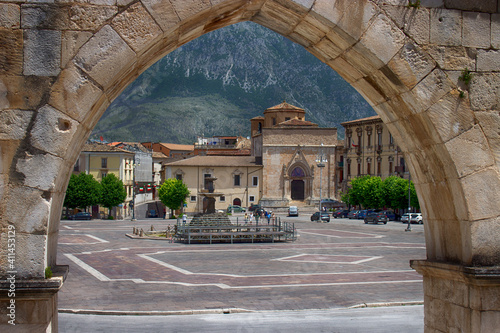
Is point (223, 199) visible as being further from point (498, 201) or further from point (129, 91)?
point (129, 91)

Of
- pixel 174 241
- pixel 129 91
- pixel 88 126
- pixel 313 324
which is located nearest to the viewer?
pixel 88 126

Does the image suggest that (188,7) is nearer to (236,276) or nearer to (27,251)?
(27,251)

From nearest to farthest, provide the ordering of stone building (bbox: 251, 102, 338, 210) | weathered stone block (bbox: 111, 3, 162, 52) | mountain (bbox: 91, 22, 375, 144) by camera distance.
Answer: weathered stone block (bbox: 111, 3, 162, 52), stone building (bbox: 251, 102, 338, 210), mountain (bbox: 91, 22, 375, 144)

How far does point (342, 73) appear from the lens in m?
6.05

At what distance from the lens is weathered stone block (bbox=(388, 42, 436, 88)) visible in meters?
5.22

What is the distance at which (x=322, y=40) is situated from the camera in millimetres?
5484

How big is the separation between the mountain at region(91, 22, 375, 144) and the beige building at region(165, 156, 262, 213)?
74212 mm

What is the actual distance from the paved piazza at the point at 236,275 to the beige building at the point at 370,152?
108 ft

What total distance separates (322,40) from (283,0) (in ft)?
2.18

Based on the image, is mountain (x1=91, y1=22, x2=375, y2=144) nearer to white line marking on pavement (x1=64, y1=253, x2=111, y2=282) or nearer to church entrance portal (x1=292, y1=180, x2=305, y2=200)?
church entrance portal (x1=292, y1=180, x2=305, y2=200)

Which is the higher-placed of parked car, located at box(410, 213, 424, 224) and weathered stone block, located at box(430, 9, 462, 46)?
weathered stone block, located at box(430, 9, 462, 46)

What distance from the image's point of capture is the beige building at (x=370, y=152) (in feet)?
203

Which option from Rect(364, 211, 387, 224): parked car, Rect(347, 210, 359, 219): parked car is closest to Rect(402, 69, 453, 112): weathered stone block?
Rect(364, 211, 387, 224): parked car

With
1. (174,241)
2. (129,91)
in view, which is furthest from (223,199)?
(129,91)
